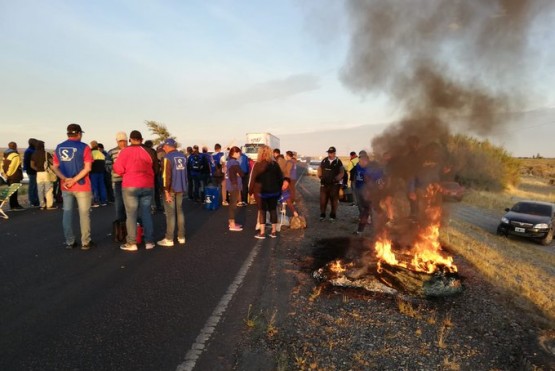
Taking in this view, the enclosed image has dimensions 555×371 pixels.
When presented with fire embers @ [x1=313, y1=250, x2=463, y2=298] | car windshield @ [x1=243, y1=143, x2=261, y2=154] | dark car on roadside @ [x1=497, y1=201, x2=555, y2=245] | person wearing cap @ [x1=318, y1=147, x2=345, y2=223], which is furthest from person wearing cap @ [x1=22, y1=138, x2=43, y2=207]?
car windshield @ [x1=243, y1=143, x2=261, y2=154]

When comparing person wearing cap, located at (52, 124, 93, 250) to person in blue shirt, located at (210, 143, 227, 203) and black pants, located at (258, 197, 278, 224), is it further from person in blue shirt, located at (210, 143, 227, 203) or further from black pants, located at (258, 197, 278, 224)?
person in blue shirt, located at (210, 143, 227, 203)

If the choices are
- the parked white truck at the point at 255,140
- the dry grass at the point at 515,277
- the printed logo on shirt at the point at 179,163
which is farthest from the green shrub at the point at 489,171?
the printed logo on shirt at the point at 179,163

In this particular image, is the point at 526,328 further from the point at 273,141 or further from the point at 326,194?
the point at 273,141

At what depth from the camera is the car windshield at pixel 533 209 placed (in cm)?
1426

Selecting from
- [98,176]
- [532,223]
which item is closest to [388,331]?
[98,176]

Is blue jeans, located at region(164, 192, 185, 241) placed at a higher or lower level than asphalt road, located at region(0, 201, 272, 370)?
higher

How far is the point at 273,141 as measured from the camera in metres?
33.1

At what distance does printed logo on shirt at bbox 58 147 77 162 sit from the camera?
21.6ft

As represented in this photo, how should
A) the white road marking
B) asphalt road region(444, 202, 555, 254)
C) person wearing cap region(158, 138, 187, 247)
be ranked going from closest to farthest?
the white road marking, person wearing cap region(158, 138, 187, 247), asphalt road region(444, 202, 555, 254)

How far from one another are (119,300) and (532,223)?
1462 cm

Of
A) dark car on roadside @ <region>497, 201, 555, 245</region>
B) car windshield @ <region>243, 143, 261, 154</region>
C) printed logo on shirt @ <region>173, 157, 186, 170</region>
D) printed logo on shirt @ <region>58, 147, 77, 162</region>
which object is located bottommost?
dark car on roadside @ <region>497, 201, 555, 245</region>

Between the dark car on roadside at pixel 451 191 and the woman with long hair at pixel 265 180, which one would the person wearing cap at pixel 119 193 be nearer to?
the woman with long hair at pixel 265 180

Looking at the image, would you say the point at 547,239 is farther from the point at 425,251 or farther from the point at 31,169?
the point at 31,169

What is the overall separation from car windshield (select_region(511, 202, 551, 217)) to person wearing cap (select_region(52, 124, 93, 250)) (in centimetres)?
1541
